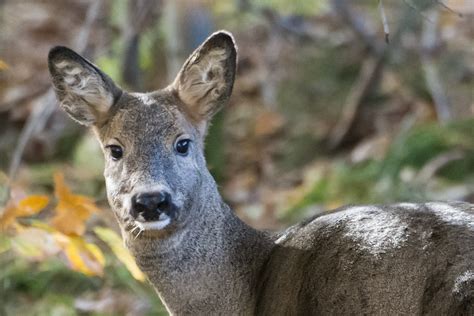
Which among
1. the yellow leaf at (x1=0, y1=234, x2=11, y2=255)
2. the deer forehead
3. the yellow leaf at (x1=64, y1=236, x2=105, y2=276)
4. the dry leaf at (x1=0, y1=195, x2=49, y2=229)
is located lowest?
the yellow leaf at (x1=64, y1=236, x2=105, y2=276)

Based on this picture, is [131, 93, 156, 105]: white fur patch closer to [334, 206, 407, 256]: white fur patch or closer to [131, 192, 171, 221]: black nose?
[131, 192, 171, 221]: black nose

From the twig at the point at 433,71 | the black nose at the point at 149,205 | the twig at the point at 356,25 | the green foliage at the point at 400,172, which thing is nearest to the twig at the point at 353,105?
the twig at the point at 356,25

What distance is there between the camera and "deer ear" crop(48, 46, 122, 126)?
6.17 m

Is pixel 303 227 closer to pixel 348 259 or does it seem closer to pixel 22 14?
pixel 348 259

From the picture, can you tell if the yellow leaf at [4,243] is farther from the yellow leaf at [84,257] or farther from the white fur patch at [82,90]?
the white fur patch at [82,90]

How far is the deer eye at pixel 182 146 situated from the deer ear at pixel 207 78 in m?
0.31

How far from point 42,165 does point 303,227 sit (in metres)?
7.61

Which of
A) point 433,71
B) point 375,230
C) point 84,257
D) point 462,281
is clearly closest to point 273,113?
point 433,71

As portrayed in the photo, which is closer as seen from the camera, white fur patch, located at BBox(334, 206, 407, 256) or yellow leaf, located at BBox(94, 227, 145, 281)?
white fur patch, located at BBox(334, 206, 407, 256)

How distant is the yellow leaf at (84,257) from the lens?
649 cm

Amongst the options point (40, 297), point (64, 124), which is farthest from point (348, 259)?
point (64, 124)

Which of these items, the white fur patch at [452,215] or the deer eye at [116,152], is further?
the deer eye at [116,152]

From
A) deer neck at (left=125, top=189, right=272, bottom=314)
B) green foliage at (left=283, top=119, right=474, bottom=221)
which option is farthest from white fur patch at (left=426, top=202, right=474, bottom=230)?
green foliage at (left=283, top=119, right=474, bottom=221)

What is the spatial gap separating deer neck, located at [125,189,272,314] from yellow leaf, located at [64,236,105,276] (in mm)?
602
